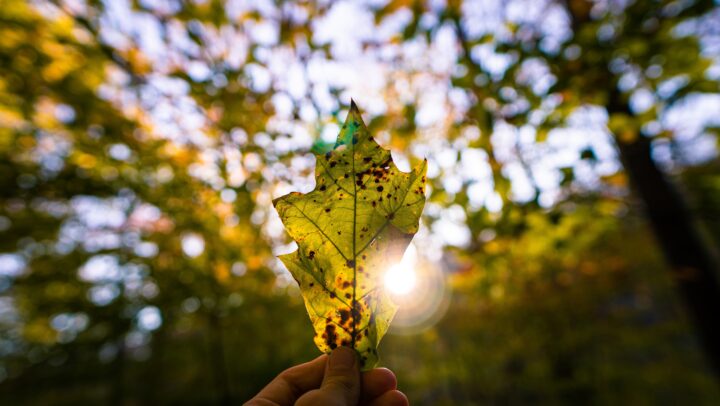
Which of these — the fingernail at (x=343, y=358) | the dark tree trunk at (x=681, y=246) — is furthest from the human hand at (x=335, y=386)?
the dark tree trunk at (x=681, y=246)

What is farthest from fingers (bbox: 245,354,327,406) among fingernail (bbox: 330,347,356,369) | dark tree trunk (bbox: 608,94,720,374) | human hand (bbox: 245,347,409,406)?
dark tree trunk (bbox: 608,94,720,374)

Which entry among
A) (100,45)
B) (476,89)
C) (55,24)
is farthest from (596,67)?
(55,24)

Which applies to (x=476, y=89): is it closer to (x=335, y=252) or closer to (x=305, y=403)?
(x=335, y=252)

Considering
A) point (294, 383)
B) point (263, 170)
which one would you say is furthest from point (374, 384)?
point (263, 170)

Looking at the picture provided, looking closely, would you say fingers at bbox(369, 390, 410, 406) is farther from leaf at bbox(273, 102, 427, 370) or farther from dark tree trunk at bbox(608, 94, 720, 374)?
dark tree trunk at bbox(608, 94, 720, 374)

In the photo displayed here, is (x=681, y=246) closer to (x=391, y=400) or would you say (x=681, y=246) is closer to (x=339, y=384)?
(x=391, y=400)

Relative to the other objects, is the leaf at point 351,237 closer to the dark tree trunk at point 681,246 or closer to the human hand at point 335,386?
the human hand at point 335,386
